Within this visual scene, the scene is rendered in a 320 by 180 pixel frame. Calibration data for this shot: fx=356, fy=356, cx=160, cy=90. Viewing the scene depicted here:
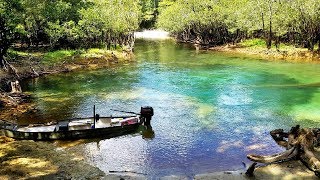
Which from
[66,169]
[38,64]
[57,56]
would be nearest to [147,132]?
[66,169]

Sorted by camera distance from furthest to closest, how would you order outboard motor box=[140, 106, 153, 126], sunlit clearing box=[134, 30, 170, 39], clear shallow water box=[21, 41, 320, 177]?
sunlit clearing box=[134, 30, 170, 39] < outboard motor box=[140, 106, 153, 126] < clear shallow water box=[21, 41, 320, 177]

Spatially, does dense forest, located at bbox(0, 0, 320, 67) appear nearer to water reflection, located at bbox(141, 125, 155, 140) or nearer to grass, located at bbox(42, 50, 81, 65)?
grass, located at bbox(42, 50, 81, 65)

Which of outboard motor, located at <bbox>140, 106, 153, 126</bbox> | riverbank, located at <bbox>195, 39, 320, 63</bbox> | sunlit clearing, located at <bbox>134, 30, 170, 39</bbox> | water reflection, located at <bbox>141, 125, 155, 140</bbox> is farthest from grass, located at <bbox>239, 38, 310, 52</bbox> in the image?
sunlit clearing, located at <bbox>134, 30, 170, 39</bbox>

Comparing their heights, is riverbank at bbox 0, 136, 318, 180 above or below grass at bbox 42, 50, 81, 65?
below

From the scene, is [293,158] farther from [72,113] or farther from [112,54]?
[112,54]

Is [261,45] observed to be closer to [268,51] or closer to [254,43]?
[254,43]

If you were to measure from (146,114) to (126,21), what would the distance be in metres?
44.8

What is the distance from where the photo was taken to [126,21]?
225 ft

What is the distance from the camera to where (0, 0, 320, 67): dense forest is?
52.4 m

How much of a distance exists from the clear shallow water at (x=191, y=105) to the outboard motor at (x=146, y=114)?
34.6 inches

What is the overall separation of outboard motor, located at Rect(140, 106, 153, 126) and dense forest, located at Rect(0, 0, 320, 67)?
19033 mm

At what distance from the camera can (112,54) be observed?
199 feet

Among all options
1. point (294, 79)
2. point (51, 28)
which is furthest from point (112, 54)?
point (294, 79)

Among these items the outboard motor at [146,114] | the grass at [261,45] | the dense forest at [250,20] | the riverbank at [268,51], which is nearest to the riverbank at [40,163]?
the outboard motor at [146,114]
